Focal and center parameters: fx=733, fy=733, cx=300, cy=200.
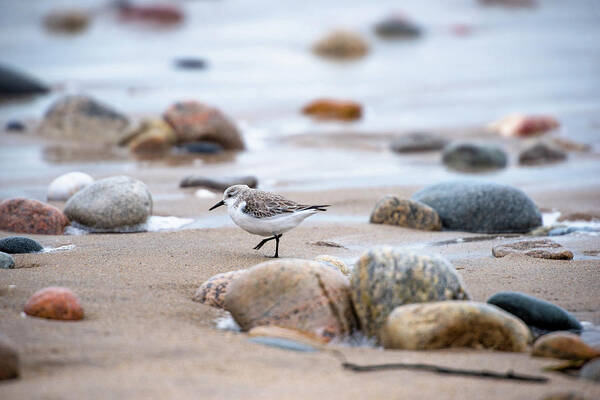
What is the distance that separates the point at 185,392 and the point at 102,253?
2915mm

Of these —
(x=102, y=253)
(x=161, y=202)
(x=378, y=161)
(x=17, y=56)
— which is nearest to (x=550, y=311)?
(x=102, y=253)

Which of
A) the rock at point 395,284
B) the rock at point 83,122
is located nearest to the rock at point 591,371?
the rock at point 395,284

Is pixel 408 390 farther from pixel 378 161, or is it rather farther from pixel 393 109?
pixel 393 109

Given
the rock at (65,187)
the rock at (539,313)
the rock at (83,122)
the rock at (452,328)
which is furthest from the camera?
the rock at (83,122)

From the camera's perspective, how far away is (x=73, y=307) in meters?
4.48

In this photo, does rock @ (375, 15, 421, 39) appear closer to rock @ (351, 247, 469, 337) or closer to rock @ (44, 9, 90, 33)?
rock @ (44, 9, 90, 33)

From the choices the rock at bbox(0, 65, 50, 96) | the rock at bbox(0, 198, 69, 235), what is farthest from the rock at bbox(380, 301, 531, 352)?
the rock at bbox(0, 65, 50, 96)

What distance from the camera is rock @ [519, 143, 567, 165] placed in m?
11.4

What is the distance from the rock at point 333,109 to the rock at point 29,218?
8759mm

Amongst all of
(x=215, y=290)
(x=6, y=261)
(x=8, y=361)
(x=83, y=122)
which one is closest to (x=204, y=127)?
(x=83, y=122)

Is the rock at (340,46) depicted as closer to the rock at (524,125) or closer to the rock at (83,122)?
the rock at (524,125)

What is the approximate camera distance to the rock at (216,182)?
915cm

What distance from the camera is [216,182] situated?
918 centimetres

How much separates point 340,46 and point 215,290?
2213 centimetres
